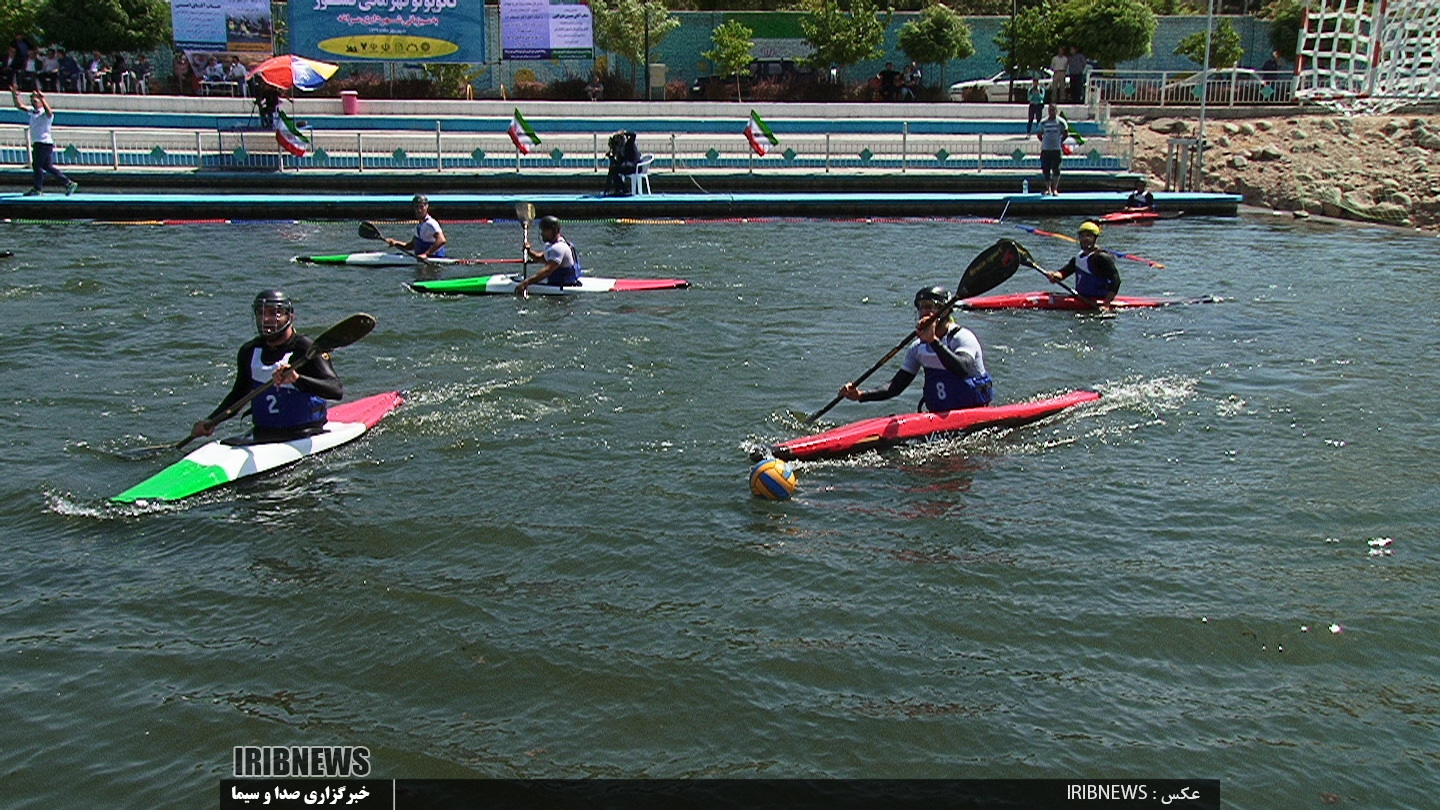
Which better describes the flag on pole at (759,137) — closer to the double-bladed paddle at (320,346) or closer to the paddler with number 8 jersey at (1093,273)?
the paddler with number 8 jersey at (1093,273)

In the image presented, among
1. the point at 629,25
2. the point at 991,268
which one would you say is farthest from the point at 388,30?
the point at 991,268

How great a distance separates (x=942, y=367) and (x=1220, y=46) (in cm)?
3525

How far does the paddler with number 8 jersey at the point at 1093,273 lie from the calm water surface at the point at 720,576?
64.7 inches

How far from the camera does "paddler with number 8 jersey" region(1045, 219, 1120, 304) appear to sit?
15344 millimetres

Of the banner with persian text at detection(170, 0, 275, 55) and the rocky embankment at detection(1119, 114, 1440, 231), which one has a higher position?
the banner with persian text at detection(170, 0, 275, 55)

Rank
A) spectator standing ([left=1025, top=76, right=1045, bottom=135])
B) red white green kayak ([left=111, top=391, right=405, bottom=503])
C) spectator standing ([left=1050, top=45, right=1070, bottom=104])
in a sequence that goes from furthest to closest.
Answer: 1. spectator standing ([left=1050, top=45, right=1070, bottom=104])
2. spectator standing ([left=1025, top=76, right=1045, bottom=135])
3. red white green kayak ([left=111, top=391, right=405, bottom=503])

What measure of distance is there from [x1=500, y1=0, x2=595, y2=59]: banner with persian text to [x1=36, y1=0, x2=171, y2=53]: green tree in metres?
9.11

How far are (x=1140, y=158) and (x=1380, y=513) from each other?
76.7ft

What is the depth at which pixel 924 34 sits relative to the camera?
3822 centimetres

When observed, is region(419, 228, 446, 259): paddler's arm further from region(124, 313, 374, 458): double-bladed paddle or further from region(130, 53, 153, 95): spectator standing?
region(130, 53, 153, 95): spectator standing

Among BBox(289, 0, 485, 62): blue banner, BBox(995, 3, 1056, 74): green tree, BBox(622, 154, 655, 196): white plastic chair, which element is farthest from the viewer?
BBox(995, 3, 1056, 74): green tree

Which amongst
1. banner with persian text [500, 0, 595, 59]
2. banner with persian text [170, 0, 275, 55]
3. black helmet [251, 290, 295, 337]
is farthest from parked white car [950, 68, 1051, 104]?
black helmet [251, 290, 295, 337]

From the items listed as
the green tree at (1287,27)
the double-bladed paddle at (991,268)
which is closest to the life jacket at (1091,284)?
the double-bladed paddle at (991,268)

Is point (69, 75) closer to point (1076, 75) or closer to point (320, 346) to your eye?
point (1076, 75)
